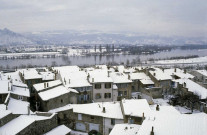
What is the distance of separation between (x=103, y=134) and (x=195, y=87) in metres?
22.3

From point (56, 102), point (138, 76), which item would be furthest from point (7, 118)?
point (138, 76)

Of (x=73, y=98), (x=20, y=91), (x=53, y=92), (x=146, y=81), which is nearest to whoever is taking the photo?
(x=20, y=91)

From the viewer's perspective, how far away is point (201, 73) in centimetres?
5738

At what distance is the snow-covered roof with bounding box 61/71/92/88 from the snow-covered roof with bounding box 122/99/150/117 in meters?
10.6

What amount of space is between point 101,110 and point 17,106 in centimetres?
1133

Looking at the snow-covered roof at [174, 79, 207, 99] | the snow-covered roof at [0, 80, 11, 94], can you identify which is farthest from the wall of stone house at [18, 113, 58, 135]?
the snow-covered roof at [174, 79, 207, 99]

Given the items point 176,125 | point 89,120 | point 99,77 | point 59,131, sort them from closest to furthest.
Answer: point 176,125 → point 59,131 → point 89,120 → point 99,77

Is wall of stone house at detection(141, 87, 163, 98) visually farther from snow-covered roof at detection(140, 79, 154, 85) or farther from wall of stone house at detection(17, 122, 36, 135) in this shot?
wall of stone house at detection(17, 122, 36, 135)

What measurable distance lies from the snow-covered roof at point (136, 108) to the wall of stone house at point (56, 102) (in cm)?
905

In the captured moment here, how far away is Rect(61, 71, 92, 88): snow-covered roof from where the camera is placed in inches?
1446

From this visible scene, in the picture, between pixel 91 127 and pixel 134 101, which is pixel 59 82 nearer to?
pixel 91 127

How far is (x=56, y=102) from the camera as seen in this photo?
1224 inches

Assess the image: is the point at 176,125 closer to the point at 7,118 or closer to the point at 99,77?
the point at 7,118

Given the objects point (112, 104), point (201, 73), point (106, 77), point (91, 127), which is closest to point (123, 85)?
point (106, 77)
